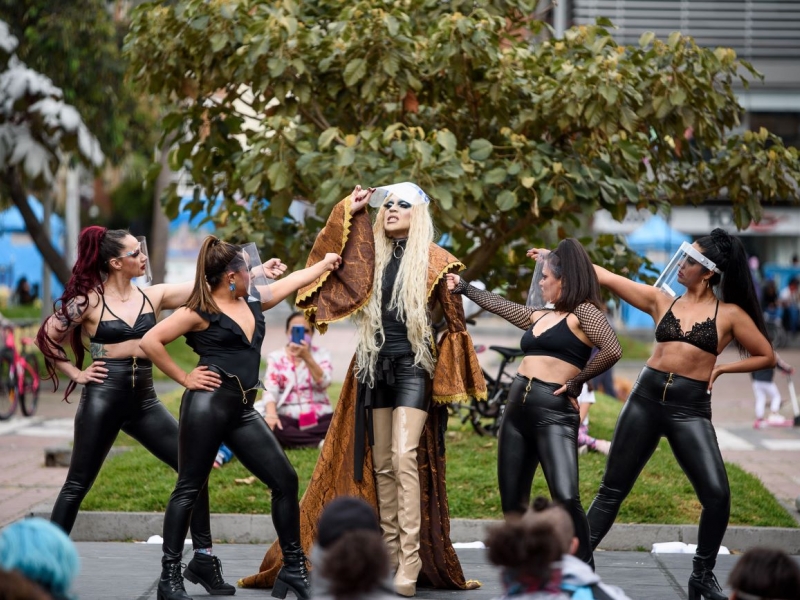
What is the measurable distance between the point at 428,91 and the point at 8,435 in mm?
Answer: 7135

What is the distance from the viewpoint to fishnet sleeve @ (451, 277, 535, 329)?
6328mm

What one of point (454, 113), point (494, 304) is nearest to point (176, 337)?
point (494, 304)

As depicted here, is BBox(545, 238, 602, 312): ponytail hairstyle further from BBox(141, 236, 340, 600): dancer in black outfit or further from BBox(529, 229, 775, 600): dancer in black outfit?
BBox(141, 236, 340, 600): dancer in black outfit

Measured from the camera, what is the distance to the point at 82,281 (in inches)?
245

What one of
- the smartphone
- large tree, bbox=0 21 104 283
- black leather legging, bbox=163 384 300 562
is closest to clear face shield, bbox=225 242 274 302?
black leather legging, bbox=163 384 300 562

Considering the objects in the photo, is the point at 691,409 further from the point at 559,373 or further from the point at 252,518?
the point at 252,518

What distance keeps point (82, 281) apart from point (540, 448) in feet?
8.46

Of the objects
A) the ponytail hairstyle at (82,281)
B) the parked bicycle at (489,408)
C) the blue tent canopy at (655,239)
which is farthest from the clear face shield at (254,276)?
the blue tent canopy at (655,239)

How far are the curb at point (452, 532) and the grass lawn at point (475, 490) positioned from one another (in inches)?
8.0

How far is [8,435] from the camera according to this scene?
550 inches

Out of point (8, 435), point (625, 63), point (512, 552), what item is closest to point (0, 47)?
point (8, 435)

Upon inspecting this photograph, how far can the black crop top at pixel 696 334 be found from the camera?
6070 mm

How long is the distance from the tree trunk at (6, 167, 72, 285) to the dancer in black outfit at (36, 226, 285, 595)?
40.2 feet

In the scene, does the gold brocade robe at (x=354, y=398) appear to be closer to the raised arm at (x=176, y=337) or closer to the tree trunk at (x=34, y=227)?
the raised arm at (x=176, y=337)
